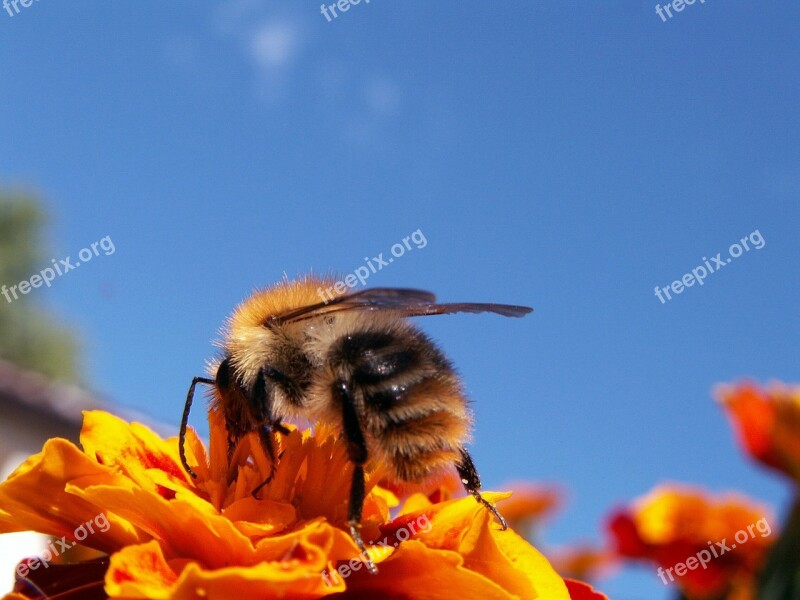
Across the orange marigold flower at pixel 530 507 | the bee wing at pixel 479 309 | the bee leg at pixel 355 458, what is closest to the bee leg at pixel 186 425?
the bee leg at pixel 355 458

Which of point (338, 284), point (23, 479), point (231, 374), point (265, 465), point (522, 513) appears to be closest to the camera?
point (23, 479)

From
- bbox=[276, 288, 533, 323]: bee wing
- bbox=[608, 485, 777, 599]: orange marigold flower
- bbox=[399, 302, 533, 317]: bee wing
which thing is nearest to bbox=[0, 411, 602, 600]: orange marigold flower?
bbox=[276, 288, 533, 323]: bee wing

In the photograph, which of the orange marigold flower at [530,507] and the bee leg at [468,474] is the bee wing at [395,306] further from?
the orange marigold flower at [530,507]

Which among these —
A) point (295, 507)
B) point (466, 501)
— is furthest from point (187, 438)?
point (466, 501)

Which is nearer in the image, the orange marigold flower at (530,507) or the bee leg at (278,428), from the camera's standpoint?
the bee leg at (278,428)

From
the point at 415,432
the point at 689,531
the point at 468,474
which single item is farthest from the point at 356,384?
the point at 689,531

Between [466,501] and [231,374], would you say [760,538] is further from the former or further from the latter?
[231,374]
